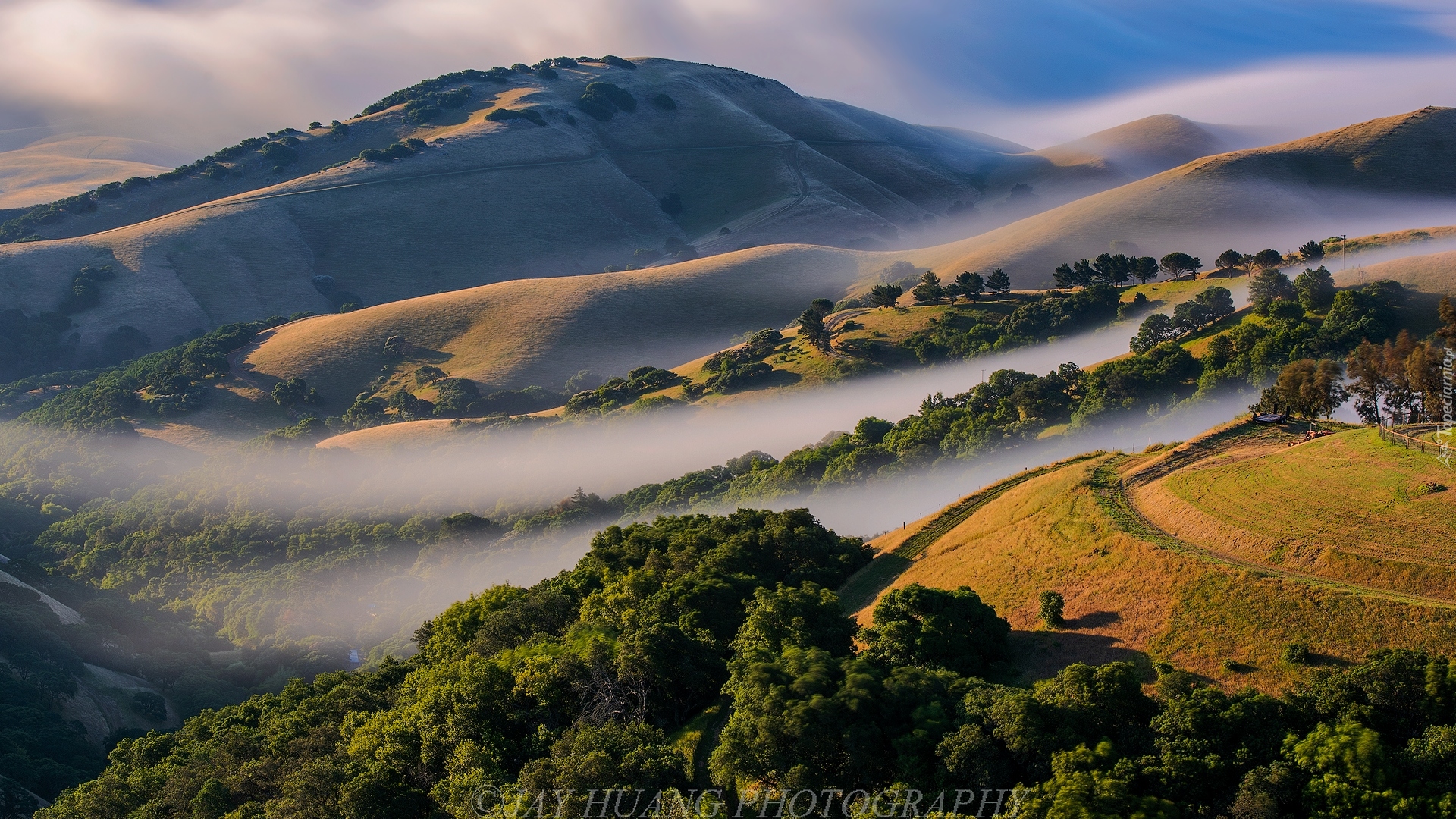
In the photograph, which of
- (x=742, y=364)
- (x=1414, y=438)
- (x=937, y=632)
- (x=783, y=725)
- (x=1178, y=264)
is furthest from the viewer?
(x=742, y=364)

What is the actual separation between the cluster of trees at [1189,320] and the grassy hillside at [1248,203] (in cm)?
5069

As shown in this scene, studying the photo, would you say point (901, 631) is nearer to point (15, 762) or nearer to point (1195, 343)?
point (15, 762)

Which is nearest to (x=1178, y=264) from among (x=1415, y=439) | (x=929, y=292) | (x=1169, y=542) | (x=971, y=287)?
(x=971, y=287)

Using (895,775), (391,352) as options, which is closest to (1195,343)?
(895,775)

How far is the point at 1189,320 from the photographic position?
105750mm

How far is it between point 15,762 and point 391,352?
110 m

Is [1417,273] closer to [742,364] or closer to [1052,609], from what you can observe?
[742,364]

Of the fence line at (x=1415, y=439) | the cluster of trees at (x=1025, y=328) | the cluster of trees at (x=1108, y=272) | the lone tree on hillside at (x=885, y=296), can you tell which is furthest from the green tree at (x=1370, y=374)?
the lone tree on hillside at (x=885, y=296)

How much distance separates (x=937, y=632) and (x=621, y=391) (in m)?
102

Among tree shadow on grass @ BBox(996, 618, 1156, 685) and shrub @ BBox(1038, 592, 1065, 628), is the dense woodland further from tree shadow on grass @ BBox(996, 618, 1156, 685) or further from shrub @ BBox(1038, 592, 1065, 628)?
shrub @ BBox(1038, 592, 1065, 628)

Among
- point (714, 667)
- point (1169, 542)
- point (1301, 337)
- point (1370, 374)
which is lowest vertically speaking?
point (714, 667)

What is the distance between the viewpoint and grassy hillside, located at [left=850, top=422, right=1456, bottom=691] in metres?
39.0

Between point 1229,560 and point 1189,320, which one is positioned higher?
point 1189,320

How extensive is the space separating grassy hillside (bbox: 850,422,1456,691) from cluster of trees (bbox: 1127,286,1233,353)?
174 ft
